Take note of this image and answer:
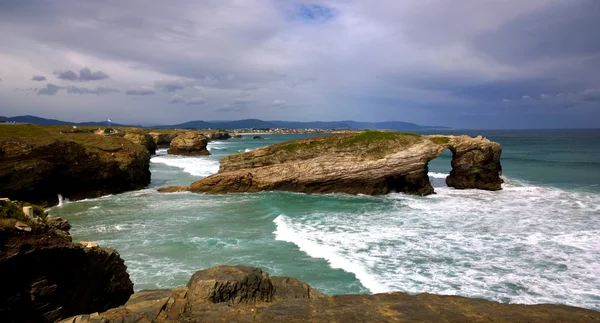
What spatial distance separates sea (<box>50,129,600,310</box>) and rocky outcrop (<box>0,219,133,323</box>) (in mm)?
2626

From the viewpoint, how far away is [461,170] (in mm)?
32250

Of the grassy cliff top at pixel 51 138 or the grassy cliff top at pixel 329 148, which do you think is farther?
the grassy cliff top at pixel 329 148

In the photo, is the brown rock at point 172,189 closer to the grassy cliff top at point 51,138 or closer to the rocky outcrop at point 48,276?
the grassy cliff top at point 51,138

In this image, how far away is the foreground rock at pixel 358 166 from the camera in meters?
29.6

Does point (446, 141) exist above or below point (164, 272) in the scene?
above

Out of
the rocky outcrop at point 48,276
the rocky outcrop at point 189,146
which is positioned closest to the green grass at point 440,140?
the rocky outcrop at point 48,276

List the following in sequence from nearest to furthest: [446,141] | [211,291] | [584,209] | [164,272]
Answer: [211,291] → [164,272] → [584,209] → [446,141]

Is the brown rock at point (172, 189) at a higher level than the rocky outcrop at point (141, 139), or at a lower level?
lower

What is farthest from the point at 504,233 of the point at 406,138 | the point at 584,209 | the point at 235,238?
the point at 406,138

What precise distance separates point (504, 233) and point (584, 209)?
10.2 meters

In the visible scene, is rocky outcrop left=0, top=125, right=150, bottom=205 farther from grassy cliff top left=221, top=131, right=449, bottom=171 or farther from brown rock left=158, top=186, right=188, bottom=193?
grassy cliff top left=221, top=131, right=449, bottom=171

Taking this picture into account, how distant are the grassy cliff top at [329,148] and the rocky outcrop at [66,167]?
8.07 m

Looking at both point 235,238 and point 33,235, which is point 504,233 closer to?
point 235,238

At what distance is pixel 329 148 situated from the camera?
31.8 meters
